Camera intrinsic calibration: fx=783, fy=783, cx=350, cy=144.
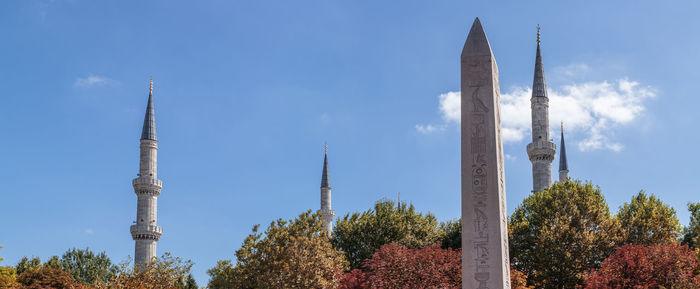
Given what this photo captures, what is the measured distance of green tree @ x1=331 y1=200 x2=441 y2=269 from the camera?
130 ft

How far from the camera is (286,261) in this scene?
29062 millimetres

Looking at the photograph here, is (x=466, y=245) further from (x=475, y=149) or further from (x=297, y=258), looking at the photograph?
(x=297, y=258)

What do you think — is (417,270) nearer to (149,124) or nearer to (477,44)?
(477,44)

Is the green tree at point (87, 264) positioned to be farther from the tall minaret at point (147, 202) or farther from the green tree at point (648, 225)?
the green tree at point (648, 225)

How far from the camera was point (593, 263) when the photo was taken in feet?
106

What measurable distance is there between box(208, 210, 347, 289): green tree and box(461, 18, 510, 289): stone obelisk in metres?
16.9

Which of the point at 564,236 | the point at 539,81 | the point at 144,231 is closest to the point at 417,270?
the point at 564,236

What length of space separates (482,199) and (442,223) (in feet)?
103

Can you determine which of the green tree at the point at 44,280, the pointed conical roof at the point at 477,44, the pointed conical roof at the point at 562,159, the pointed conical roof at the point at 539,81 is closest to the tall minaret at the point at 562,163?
the pointed conical roof at the point at 562,159

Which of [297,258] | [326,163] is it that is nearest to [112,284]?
[297,258]

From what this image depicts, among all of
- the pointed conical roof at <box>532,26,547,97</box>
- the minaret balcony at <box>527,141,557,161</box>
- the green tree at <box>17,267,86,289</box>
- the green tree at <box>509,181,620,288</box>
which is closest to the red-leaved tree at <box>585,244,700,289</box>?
the green tree at <box>509,181,620,288</box>

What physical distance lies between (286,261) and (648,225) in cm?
1608

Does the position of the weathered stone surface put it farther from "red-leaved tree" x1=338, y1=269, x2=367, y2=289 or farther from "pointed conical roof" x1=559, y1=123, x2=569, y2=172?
"red-leaved tree" x1=338, y1=269, x2=367, y2=289

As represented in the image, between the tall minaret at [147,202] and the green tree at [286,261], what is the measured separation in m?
27.7
